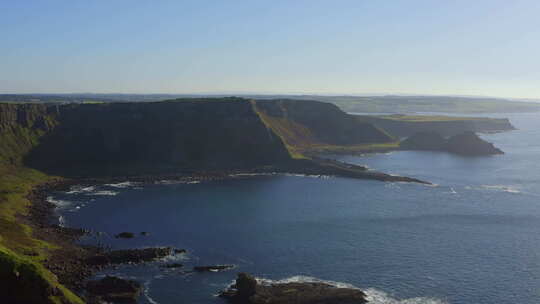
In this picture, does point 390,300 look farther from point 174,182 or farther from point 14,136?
point 14,136

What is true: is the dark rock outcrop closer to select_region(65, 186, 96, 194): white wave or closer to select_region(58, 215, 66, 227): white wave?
select_region(58, 215, 66, 227): white wave

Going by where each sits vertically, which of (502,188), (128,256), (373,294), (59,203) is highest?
(502,188)

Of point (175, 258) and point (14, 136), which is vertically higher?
point (14, 136)

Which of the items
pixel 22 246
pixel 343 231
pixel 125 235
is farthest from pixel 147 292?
pixel 343 231

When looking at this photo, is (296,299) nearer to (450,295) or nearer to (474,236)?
(450,295)

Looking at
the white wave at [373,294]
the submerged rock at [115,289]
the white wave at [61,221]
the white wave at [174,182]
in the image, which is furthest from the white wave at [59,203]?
the white wave at [373,294]

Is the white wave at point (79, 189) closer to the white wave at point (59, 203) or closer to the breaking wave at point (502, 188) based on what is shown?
the white wave at point (59, 203)

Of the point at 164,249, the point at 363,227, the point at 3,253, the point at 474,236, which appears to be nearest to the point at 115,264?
the point at 164,249

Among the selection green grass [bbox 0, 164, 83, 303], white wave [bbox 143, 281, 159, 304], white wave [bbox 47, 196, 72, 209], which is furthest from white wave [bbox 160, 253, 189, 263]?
white wave [bbox 47, 196, 72, 209]
